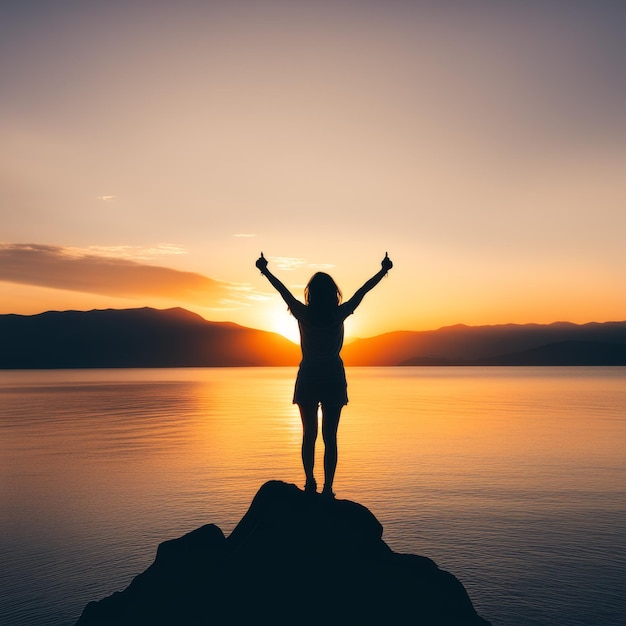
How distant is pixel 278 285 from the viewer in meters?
8.60

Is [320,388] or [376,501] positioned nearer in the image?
[320,388]

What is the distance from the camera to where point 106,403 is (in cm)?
7362

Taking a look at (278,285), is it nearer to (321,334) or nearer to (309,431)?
(321,334)

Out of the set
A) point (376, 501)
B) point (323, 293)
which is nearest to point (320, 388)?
point (323, 293)

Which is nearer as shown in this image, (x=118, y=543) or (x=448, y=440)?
(x=118, y=543)

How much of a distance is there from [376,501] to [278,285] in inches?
588

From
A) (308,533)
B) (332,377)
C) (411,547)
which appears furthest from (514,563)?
(332,377)

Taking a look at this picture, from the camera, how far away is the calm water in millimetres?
13768

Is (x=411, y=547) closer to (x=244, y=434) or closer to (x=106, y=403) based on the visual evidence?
(x=244, y=434)

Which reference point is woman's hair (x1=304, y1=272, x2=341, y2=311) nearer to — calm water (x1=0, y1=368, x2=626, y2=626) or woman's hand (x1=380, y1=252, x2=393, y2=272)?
woman's hand (x1=380, y1=252, x2=393, y2=272)

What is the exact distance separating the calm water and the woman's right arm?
822 centimetres

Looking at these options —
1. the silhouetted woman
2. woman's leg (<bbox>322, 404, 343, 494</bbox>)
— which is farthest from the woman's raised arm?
woman's leg (<bbox>322, 404, 343, 494</bbox>)

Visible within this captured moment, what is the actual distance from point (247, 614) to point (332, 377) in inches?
141

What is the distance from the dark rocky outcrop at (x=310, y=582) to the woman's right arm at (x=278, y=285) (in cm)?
311
